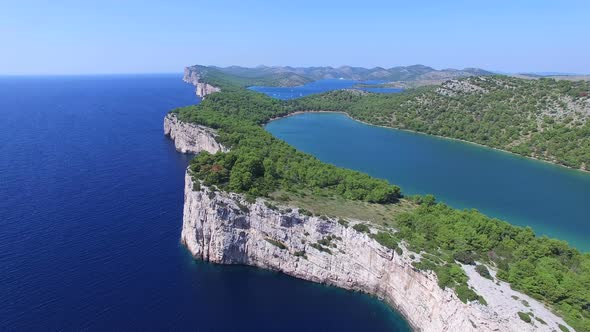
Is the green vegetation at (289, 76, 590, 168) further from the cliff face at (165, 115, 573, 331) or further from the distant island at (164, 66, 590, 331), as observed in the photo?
the cliff face at (165, 115, 573, 331)

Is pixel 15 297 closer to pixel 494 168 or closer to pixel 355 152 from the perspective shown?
pixel 355 152

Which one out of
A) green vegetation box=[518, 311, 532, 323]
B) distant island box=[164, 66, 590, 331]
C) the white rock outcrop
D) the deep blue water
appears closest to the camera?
green vegetation box=[518, 311, 532, 323]

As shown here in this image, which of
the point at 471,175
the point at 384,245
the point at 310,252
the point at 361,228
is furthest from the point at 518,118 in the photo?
the point at 310,252

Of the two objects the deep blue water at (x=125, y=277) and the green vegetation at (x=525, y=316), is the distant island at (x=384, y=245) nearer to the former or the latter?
the green vegetation at (x=525, y=316)

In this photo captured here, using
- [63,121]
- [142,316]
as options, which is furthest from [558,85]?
[63,121]

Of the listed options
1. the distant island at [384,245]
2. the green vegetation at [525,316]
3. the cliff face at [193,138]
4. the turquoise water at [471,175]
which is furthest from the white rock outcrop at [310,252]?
the cliff face at [193,138]

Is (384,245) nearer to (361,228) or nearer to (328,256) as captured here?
(361,228)

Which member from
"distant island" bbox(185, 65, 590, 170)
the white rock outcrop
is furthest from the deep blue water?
"distant island" bbox(185, 65, 590, 170)

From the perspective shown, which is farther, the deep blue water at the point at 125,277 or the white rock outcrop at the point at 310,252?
the white rock outcrop at the point at 310,252
